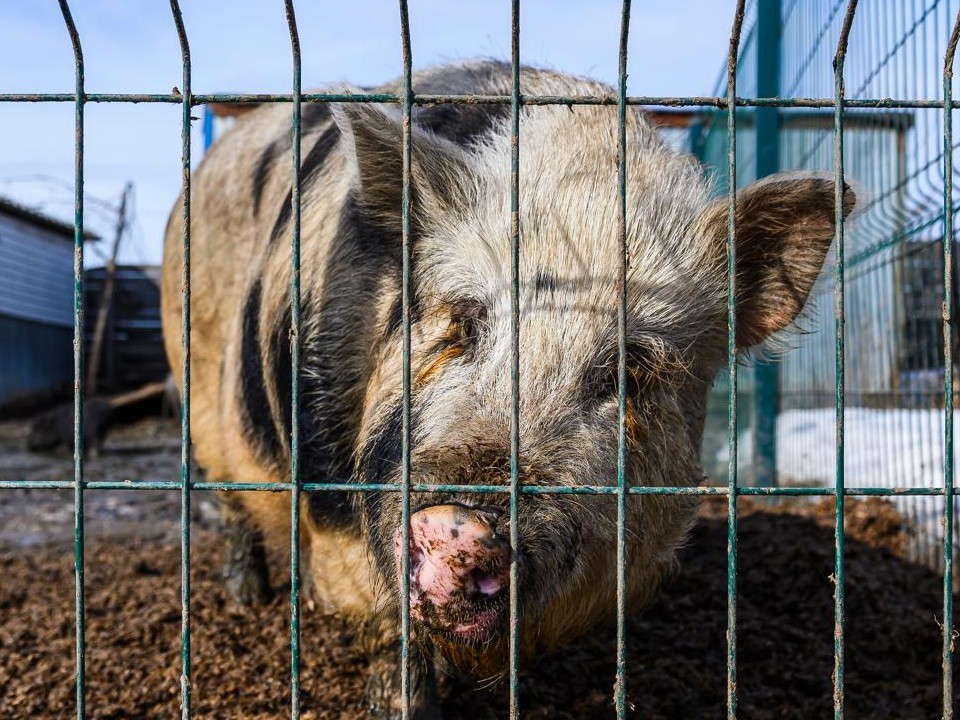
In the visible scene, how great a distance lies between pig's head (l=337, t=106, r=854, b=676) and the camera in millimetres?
2428

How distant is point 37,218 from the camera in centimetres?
2536

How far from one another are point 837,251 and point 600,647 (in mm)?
2643

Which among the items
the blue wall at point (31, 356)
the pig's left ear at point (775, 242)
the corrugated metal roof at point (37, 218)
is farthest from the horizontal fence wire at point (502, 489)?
the corrugated metal roof at point (37, 218)

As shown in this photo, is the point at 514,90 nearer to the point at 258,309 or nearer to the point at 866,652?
the point at 258,309

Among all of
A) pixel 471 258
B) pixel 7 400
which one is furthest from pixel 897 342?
pixel 7 400

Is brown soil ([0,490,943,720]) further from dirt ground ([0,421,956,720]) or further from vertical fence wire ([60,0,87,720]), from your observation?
vertical fence wire ([60,0,87,720])

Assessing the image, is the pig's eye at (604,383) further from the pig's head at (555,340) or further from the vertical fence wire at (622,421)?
the vertical fence wire at (622,421)

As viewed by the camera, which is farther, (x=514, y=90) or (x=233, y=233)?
(x=233, y=233)

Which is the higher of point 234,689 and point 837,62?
point 837,62

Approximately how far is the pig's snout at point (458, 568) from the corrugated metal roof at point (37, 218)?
22325mm

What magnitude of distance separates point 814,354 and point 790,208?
4372mm


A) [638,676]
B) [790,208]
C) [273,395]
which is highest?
[790,208]

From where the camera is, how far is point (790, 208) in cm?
312

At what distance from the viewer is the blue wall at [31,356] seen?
2138cm
